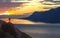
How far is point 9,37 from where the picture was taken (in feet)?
1.77

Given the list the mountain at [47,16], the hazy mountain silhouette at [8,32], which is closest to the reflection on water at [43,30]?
the mountain at [47,16]

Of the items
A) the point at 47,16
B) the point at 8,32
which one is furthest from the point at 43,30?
the point at 8,32

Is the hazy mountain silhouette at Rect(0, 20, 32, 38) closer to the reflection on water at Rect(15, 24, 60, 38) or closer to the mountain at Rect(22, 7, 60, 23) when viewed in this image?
the mountain at Rect(22, 7, 60, 23)

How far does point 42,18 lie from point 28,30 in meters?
0.26

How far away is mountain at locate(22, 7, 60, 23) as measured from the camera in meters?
1.59

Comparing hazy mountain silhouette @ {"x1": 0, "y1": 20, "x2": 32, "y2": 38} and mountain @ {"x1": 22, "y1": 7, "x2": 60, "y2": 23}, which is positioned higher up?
hazy mountain silhouette @ {"x1": 0, "y1": 20, "x2": 32, "y2": 38}

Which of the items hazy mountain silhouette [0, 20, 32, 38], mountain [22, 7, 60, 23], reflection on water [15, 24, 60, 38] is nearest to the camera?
hazy mountain silhouette [0, 20, 32, 38]

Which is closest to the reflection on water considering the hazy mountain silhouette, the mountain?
the mountain

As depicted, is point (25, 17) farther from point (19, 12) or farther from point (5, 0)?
point (5, 0)

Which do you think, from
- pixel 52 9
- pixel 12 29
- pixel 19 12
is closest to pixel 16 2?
pixel 19 12

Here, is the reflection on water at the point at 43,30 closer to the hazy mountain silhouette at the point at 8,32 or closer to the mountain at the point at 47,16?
the mountain at the point at 47,16

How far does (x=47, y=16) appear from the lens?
162 cm

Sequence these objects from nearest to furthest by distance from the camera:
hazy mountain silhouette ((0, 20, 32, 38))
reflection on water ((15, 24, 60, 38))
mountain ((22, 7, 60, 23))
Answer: hazy mountain silhouette ((0, 20, 32, 38)), mountain ((22, 7, 60, 23)), reflection on water ((15, 24, 60, 38))

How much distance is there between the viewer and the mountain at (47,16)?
1.59 m
